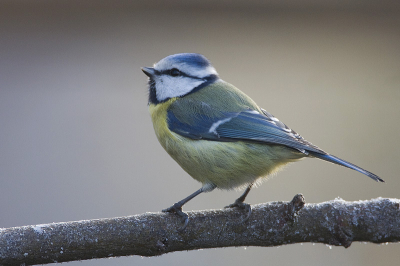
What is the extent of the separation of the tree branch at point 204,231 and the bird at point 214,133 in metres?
0.06

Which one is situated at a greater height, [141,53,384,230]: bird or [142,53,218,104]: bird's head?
[142,53,218,104]: bird's head

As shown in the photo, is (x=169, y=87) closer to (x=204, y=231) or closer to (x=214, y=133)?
(x=214, y=133)

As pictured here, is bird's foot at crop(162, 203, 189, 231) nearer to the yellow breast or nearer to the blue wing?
the yellow breast

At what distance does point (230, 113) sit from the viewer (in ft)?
5.04

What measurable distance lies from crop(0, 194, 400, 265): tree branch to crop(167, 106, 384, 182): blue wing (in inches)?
9.2

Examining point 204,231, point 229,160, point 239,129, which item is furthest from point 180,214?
point 239,129

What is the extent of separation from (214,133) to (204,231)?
0.38 metres

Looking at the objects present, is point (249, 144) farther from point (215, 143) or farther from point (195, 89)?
point (195, 89)

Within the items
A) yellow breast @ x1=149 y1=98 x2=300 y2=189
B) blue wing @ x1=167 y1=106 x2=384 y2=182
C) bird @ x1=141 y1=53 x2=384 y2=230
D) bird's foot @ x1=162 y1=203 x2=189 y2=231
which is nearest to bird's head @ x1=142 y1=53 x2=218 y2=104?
bird @ x1=141 y1=53 x2=384 y2=230

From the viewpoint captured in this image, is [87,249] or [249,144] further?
[249,144]

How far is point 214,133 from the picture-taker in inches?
57.6

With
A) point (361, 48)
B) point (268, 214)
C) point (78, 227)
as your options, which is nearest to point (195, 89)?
point (268, 214)

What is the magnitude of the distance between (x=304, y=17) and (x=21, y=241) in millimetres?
2359

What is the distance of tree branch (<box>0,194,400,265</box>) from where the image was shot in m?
1.10
